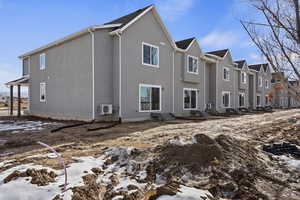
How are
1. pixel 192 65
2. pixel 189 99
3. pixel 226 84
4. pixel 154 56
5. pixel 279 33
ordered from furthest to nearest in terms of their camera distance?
pixel 226 84 → pixel 192 65 → pixel 189 99 → pixel 154 56 → pixel 279 33

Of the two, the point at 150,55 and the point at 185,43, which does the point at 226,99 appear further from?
the point at 150,55

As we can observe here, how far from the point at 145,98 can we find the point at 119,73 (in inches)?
104

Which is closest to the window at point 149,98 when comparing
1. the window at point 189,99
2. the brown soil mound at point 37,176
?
the window at point 189,99

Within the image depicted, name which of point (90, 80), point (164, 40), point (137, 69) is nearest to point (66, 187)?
point (90, 80)

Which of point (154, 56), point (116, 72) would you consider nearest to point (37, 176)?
point (116, 72)

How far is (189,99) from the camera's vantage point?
57.7ft

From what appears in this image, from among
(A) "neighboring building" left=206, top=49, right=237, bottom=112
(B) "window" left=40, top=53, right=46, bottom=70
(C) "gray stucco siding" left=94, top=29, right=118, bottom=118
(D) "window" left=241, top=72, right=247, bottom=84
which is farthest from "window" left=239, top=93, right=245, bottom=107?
(B) "window" left=40, top=53, right=46, bottom=70

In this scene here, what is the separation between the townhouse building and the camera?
12.3m

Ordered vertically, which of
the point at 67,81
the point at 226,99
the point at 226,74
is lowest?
the point at 226,99

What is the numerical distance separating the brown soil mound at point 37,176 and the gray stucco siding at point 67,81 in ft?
28.2

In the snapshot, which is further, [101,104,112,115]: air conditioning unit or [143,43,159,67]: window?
[143,43,159,67]: window

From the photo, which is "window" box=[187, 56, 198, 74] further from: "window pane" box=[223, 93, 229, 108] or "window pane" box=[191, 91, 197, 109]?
"window pane" box=[223, 93, 229, 108]

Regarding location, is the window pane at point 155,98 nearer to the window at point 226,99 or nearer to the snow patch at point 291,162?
the snow patch at point 291,162

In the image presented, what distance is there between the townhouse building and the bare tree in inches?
341
